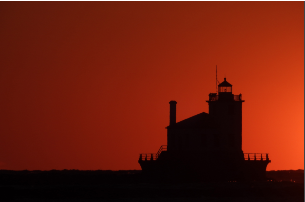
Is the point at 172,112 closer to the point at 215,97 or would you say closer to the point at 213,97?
the point at 213,97

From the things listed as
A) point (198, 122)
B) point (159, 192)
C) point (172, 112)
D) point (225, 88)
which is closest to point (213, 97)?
point (225, 88)

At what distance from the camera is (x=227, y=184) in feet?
209

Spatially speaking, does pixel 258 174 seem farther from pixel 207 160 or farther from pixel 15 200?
pixel 15 200

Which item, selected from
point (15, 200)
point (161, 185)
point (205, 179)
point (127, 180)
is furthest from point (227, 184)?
point (15, 200)

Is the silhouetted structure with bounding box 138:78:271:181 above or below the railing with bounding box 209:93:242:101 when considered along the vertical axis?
below

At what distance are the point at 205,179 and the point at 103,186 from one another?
9963mm

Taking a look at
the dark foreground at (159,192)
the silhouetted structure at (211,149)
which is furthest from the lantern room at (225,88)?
the dark foreground at (159,192)

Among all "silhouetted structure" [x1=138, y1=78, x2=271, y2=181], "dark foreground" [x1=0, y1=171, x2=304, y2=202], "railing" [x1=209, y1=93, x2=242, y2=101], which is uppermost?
"railing" [x1=209, y1=93, x2=242, y2=101]

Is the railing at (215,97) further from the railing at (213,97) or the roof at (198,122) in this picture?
the roof at (198,122)

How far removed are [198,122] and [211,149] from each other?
292cm

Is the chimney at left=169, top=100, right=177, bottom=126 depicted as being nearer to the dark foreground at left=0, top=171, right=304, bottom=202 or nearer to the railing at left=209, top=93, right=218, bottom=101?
the railing at left=209, top=93, right=218, bottom=101

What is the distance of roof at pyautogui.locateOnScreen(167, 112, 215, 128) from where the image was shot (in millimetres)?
65188

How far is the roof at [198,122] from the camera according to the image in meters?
65.2

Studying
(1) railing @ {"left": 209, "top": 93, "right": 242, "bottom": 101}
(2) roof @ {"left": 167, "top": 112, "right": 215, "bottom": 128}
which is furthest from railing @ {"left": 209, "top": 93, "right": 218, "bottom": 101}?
(2) roof @ {"left": 167, "top": 112, "right": 215, "bottom": 128}
